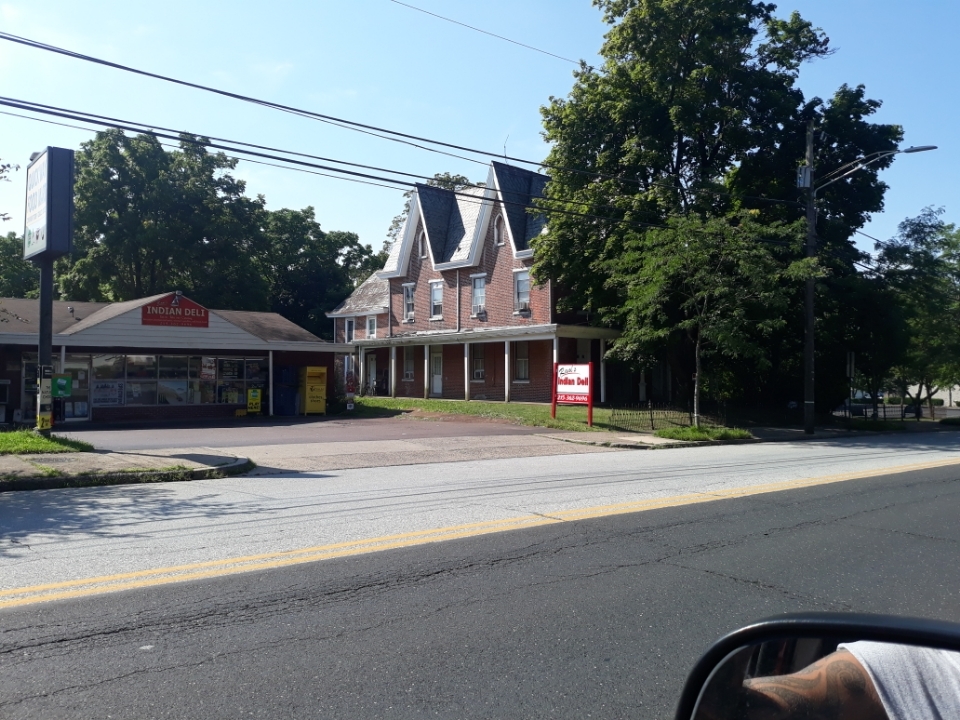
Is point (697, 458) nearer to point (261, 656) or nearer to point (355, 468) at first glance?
point (355, 468)

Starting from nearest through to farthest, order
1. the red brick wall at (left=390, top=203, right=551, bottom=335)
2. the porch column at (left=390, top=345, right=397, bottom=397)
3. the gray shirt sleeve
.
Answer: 1. the gray shirt sleeve
2. the red brick wall at (left=390, top=203, right=551, bottom=335)
3. the porch column at (left=390, top=345, right=397, bottom=397)

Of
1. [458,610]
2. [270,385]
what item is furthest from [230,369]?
[458,610]

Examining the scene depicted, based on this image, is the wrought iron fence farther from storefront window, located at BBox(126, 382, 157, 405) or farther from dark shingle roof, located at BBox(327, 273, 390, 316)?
dark shingle roof, located at BBox(327, 273, 390, 316)

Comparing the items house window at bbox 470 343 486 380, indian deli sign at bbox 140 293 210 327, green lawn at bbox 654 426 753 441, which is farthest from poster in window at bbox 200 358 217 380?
green lawn at bbox 654 426 753 441

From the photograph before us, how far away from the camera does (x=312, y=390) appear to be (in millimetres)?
33688

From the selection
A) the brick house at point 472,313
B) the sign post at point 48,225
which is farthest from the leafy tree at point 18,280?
the sign post at point 48,225

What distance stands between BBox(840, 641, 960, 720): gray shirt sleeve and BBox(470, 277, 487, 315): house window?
37.0 m

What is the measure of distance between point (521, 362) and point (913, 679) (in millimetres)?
35883

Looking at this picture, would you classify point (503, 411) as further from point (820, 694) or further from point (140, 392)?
point (820, 694)

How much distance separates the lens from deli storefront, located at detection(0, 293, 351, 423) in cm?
2833

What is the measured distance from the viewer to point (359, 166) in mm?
17234

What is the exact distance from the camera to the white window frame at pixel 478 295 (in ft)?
127

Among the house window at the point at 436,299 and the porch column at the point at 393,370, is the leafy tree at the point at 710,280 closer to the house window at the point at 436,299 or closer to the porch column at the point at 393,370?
the house window at the point at 436,299

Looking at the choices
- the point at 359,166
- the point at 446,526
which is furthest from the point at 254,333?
the point at 446,526
